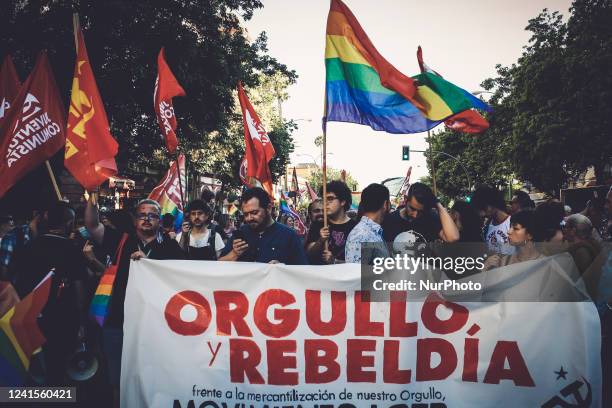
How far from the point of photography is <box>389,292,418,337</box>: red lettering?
397cm

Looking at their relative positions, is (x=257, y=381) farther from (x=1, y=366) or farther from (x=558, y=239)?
(x=558, y=239)

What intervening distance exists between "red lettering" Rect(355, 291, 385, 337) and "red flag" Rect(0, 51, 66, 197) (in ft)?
12.2

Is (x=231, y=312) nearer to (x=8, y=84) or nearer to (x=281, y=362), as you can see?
(x=281, y=362)

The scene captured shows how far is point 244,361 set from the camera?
395cm

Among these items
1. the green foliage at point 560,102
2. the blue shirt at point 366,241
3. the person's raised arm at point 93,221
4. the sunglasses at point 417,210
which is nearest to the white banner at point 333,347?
the blue shirt at point 366,241

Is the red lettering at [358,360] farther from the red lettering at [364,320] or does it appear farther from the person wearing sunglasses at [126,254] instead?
the person wearing sunglasses at [126,254]

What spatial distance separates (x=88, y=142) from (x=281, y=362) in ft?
10.7

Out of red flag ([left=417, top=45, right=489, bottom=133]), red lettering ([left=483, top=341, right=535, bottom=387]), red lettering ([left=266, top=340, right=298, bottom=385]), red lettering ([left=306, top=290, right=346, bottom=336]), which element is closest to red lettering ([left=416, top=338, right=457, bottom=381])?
red lettering ([left=483, top=341, right=535, bottom=387])

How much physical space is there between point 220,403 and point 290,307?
83 centimetres

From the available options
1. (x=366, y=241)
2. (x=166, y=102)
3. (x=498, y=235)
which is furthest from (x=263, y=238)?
(x=166, y=102)

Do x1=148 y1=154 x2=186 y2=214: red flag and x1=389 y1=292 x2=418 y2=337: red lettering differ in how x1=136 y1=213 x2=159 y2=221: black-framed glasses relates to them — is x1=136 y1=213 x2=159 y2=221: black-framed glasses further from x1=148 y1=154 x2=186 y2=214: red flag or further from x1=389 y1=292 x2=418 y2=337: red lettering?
x1=148 y1=154 x2=186 y2=214: red flag

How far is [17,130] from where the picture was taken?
5641 mm

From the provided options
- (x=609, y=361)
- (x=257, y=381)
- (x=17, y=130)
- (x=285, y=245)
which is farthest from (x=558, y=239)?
(x=17, y=130)

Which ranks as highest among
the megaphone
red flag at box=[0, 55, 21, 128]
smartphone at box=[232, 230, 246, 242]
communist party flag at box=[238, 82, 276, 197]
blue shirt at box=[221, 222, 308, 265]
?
red flag at box=[0, 55, 21, 128]
